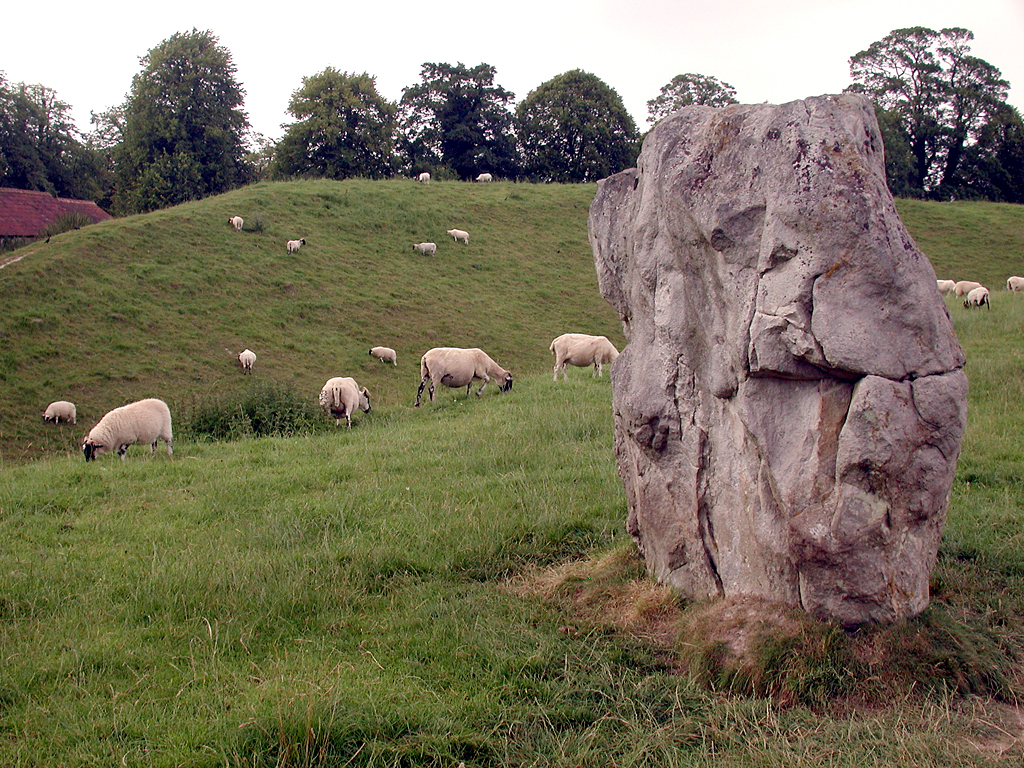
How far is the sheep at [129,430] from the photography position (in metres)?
14.2

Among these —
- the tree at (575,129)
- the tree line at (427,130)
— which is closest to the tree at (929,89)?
the tree line at (427,130)

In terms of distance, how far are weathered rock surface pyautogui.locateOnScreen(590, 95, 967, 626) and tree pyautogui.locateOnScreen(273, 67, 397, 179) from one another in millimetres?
52142

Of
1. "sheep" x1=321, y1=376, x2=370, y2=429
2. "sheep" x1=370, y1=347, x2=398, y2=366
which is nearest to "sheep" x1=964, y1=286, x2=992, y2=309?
"sheep" x1=370, y1=347, x2=398, y2=366

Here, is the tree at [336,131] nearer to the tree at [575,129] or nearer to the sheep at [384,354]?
the tree at [575,129]

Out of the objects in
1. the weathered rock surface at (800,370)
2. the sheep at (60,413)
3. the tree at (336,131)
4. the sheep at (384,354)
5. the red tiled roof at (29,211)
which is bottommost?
the sheep at (60,413)

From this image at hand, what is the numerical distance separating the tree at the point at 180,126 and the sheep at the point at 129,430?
38267 mm

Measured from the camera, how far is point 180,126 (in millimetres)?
50031

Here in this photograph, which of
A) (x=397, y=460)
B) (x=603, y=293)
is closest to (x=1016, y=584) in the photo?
(x=603, y=293)

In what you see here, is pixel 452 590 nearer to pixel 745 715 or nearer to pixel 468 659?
pixel 468 659

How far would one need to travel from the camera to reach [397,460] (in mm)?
11453

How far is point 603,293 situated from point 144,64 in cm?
5550

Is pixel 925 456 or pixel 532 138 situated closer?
pixel 925 456

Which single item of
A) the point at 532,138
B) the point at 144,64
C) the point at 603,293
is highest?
the point at 144,64

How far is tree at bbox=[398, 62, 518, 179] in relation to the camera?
6241cm
